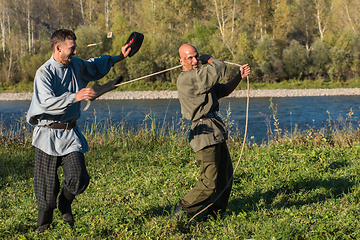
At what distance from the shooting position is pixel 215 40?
33750 mm

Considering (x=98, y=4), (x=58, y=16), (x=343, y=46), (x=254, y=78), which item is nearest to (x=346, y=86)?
(x=343, y=46)

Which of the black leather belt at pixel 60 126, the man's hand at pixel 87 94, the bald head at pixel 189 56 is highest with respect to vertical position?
the bald head at pixel 189 56

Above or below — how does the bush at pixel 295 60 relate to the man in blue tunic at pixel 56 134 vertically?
above

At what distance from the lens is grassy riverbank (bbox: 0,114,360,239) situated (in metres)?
3.32

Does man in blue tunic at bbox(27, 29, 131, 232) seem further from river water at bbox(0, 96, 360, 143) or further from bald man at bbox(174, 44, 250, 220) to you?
river water at bbox(0, 96, 360, 143)

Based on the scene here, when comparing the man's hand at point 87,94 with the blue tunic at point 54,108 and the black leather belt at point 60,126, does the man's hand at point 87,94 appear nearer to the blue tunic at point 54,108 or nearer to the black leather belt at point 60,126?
the blue tunic at point 54,108

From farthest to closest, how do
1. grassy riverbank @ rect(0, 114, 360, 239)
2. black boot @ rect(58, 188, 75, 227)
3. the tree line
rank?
the tree line → black boot @ rect(58, 188, 75, 227) → grassy riverbank @ rect(0, 114, 360, 239)

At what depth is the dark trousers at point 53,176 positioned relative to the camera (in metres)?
3.26

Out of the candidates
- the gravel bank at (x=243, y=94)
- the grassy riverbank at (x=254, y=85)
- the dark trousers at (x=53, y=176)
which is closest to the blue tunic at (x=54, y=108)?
the dark trousers at (x=53, y=176)

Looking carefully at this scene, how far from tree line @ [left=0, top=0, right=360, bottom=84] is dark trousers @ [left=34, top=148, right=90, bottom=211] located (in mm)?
30954

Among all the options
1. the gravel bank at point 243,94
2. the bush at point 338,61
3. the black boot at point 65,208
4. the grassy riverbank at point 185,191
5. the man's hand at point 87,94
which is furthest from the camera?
the bush at point 338,61

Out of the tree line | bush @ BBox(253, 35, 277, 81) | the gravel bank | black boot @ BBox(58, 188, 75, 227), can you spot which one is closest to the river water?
black boot @ BBox(58, 188, 75, 227)

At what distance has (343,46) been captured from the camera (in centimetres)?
3559

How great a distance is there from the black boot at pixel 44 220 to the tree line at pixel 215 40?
31.0 m
